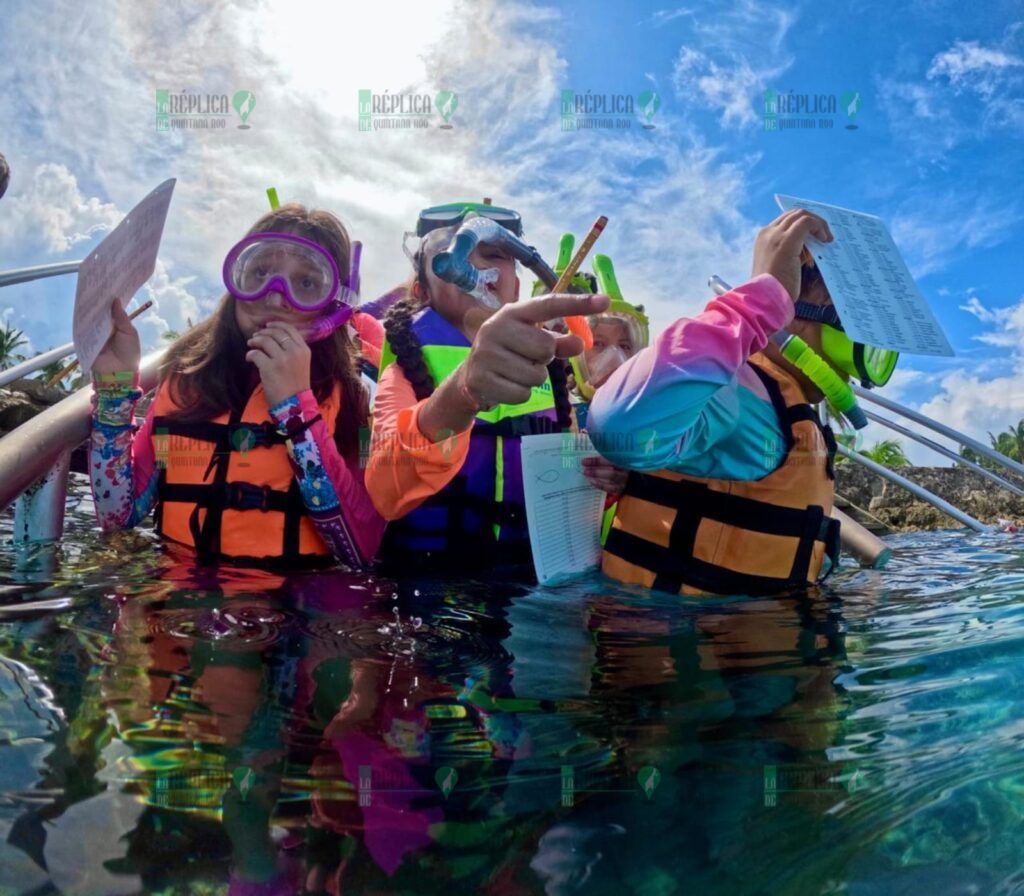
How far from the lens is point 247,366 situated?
3102 mm

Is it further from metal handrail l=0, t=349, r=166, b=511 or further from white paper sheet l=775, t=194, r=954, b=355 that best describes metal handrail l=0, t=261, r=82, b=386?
white paper sheet l=775, t=194, r=954, b=355

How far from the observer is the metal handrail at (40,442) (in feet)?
9.51

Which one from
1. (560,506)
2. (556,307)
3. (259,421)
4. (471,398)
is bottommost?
(560,506)

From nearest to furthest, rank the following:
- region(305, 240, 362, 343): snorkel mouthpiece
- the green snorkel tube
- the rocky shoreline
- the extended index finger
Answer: the extended index finger
the green snorkel tube
region(305, 240, 362, 343): snorkel mouthpiece
the rocky shoreline

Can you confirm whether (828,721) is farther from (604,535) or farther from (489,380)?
(604,535)

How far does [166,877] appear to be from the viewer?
886 millimetres

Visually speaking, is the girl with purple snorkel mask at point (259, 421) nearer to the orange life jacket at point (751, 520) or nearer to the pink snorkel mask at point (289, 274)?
the pink snorkel mask at point (289, 274)

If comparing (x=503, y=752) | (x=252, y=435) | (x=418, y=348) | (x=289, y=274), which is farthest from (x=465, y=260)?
(x=503, y=752)

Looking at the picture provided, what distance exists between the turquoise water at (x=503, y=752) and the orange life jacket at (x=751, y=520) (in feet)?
0.68

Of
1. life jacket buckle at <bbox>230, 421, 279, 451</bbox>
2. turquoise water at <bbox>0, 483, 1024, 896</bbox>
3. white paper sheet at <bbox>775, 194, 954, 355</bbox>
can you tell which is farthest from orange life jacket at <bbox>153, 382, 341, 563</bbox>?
white paper sheet at <bbox>775, 194, 954, 355</bbox>

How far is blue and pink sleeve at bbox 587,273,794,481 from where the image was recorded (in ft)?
6.09

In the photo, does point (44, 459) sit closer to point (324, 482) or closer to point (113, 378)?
point (113, 378)

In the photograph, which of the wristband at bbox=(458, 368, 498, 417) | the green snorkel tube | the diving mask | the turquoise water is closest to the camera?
the turquoise water

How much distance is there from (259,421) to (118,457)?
523 millimetres
